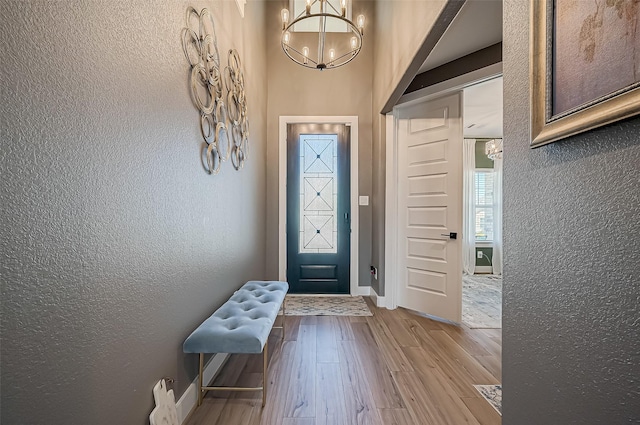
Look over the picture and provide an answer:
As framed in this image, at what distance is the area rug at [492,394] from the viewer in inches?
63.3

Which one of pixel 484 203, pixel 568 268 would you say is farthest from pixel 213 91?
pixel 484 203

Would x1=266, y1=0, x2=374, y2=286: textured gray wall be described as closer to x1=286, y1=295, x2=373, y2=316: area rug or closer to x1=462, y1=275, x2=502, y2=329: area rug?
x1=286, y1=295, x2=373, y2=316: area rug

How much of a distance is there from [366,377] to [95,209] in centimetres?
183

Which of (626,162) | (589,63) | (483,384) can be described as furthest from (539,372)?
(483,384)

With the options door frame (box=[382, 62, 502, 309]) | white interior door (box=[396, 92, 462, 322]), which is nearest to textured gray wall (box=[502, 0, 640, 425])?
white interior door (box=[396, 92, 462, 322])

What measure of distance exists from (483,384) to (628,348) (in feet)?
5.23

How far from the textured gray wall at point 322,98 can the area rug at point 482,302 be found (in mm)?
1291

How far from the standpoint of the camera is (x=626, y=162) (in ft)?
1.85

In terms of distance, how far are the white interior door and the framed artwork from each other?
2068mm

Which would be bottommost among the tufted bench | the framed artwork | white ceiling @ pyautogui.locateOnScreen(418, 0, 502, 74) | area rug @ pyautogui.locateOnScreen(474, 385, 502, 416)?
area rug @ pyautogui.locateOnScreen(474, 385, 502, 416)

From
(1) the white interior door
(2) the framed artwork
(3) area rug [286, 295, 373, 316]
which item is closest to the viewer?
(2) the framed artwork

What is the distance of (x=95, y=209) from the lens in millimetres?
876

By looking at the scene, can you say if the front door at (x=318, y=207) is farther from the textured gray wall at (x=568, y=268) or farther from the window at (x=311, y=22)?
the textured gray wall at (x=568, y=268)

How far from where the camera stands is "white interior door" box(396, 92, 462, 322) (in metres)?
2.70
